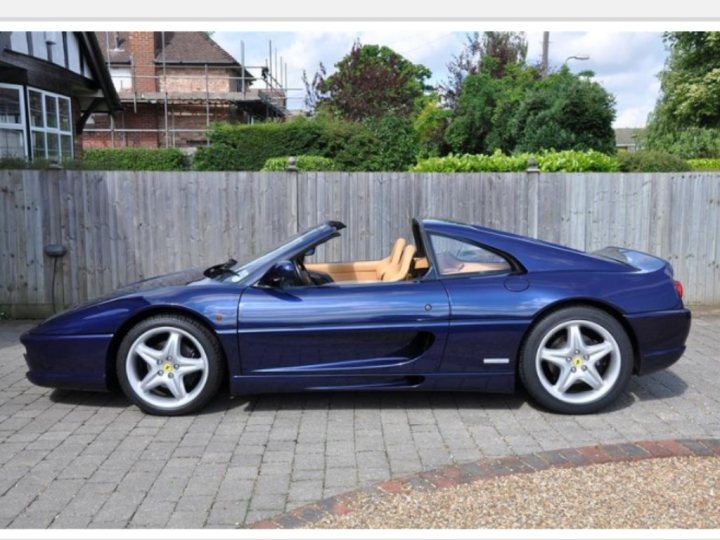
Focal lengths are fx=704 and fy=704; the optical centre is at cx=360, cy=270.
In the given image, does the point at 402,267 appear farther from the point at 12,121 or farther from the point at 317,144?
the point at 317,144

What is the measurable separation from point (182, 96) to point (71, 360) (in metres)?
36.1

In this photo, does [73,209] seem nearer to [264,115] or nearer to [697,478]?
[697,478]

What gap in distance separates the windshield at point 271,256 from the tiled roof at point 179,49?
37.8m

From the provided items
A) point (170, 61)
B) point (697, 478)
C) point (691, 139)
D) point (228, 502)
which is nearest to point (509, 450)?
point (697, 478)

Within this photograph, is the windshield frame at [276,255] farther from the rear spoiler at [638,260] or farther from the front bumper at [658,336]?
the front bumper at [658,336]

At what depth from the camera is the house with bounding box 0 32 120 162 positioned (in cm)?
1417

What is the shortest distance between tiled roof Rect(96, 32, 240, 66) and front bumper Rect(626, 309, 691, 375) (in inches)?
1535

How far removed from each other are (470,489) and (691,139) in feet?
108

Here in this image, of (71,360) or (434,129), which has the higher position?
(434,129)

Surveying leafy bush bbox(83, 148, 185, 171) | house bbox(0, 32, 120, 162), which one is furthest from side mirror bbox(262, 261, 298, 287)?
leafy bush bbox(83, 148, 185, 171)

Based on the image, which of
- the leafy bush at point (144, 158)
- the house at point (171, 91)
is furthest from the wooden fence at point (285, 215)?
the house at point (171, 91)

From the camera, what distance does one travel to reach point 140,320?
482cm

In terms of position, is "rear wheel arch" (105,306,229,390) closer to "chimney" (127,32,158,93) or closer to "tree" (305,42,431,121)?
"tree" (305,42,431,121)

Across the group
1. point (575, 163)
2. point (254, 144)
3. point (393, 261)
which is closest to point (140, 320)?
point (393, 261)
